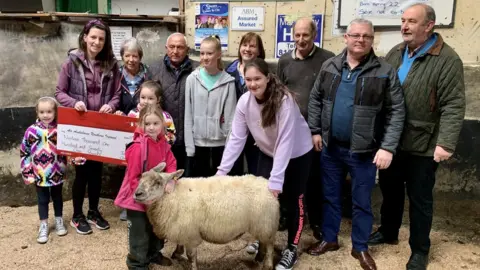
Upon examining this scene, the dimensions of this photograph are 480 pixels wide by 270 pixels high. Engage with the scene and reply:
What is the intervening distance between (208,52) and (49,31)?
2745 millimetres

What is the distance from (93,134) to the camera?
179 inches

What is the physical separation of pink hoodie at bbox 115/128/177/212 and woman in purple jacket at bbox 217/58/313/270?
0.63m

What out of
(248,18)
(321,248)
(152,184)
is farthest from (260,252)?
(248,18)

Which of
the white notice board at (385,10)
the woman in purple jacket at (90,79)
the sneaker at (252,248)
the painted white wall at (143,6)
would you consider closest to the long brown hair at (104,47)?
the woman in purple jacket at (90,79)

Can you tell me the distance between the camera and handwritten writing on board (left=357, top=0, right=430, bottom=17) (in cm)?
509

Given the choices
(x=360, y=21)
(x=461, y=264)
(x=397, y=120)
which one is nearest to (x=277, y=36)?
(x=360, y=21)

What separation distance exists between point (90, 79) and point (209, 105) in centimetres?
136

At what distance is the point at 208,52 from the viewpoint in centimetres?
425

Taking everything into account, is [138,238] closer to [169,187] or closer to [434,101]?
[169,187]

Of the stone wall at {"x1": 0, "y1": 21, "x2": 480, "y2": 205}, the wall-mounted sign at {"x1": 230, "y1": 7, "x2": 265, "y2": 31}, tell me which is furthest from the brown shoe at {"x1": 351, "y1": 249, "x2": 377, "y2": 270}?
the wall-mounted sign at {"x1": 230, "y1": 7, "x2": 265, "y2": 31}

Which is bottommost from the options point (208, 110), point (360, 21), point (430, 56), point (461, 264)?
point (461, 264)

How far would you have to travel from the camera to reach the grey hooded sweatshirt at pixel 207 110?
4.39 m

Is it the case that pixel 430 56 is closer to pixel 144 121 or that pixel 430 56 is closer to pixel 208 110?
pixel 208 110

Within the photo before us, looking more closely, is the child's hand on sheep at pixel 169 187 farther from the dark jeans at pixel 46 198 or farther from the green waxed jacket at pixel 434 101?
the green waxed jacket at pixel 434 101
